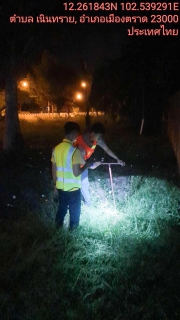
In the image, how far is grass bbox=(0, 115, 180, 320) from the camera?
3.31 metres

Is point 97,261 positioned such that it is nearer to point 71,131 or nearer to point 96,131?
point 71,131

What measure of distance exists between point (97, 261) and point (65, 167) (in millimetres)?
1139

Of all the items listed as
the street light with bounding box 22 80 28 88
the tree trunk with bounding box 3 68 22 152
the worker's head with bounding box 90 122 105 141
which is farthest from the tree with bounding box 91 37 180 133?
the street light with bounding box 22 80 28 88

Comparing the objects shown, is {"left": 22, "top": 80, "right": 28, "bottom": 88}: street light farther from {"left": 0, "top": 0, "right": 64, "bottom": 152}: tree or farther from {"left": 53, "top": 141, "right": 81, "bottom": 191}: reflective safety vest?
{"left": 53, "top": 141, "right": 81, "bottom": 191}: reflective safety vest

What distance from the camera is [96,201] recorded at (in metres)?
6.08

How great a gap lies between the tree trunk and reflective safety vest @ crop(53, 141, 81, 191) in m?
7.04

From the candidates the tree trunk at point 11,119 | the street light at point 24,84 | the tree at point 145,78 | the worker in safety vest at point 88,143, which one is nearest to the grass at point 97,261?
the worker in safety vest at point 88,143

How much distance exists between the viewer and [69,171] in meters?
4.49

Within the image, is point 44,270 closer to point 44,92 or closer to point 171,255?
point 171,255

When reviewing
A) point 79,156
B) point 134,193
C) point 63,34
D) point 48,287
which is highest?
point 63,34

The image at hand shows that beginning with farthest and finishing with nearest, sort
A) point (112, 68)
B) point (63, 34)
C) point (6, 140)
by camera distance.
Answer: point (112, 68) → point (6, 140) → point (63, 34)

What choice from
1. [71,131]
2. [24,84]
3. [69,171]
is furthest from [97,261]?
[24,84]

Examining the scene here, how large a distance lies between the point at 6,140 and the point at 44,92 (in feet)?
91.9

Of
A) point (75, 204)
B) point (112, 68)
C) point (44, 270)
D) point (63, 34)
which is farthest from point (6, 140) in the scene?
point (112, 68)
